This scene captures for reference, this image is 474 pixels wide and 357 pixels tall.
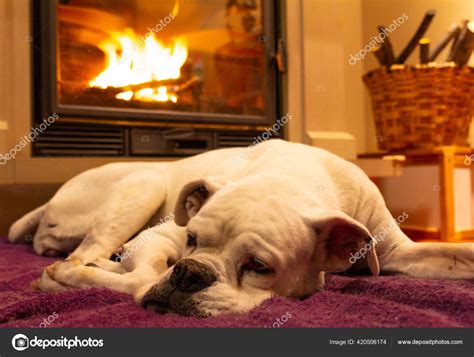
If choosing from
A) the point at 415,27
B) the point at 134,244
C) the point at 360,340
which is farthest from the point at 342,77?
the point at 360,340

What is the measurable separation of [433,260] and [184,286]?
35.3 inches

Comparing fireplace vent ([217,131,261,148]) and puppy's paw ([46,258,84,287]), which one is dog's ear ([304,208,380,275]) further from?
fireplace vent ([217,131,261,148])

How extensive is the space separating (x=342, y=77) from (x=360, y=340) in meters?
2.92

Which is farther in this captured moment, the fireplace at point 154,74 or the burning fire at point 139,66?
the burning fire at point 139,66

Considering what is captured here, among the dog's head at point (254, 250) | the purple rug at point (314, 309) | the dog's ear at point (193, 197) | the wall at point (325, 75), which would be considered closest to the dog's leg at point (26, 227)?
the purple rug at point (314, 309)

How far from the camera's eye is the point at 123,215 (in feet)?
7.03

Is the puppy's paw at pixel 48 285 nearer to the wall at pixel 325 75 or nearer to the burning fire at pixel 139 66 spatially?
the burning fire at pixel 139 66

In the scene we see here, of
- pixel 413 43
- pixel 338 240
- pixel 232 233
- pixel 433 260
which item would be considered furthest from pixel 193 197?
pixel 413 43

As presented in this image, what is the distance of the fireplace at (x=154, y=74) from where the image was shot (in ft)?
9.87

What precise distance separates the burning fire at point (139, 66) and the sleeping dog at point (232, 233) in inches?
35.2

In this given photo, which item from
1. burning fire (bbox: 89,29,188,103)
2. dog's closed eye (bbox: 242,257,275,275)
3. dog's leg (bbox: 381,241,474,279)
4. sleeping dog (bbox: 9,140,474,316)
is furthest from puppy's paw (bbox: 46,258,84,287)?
burning fire (bbox: 89,29,188,103)

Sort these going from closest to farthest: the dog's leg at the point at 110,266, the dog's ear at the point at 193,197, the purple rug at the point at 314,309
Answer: the purple rug at the point at 314,309 → the dog's ear at the point at 193,197 → the dog's leg at the point at 110,266

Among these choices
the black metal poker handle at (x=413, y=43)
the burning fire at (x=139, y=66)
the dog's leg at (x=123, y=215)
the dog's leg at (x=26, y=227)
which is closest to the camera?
the dog's leg at (x=123, y=215)

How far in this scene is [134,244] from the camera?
181cm
